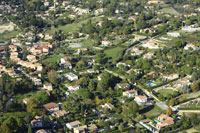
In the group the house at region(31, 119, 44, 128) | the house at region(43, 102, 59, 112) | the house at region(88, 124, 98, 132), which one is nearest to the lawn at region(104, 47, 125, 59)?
the house at region(43, 102, 59, 112)

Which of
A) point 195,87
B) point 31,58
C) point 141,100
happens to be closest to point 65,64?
point 31,58

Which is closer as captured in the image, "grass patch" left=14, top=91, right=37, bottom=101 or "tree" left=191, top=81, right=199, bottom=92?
"grass patch" left=14, top=91, right=37, bottom=101

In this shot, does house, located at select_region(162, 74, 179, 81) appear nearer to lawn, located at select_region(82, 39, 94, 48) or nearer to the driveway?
the driveway

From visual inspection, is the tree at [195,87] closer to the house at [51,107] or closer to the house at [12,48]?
the house at [51,107]

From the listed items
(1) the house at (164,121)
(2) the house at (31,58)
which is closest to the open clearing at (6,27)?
(2) the house at (31,58)

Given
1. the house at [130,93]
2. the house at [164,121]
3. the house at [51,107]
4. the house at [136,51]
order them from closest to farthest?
1. the house at [164,121]
2. the house at [51,107]
3. the house at [130,93]
4. the house at [136,51]
